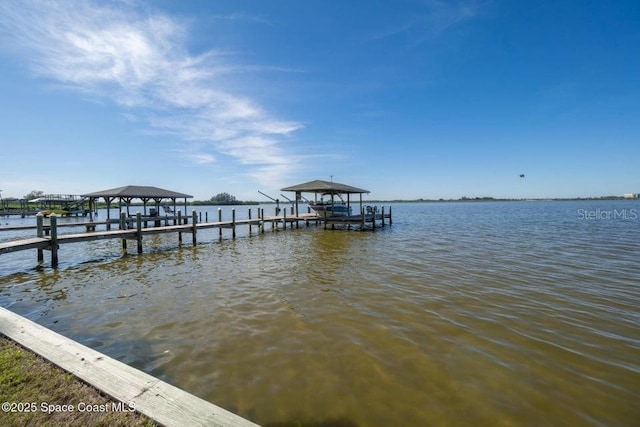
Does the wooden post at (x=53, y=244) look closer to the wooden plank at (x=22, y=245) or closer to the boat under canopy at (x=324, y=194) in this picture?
the wooden plank at (x=22, y=245)

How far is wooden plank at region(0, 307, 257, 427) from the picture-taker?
1.96m

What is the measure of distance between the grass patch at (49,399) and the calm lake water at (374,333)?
49.8 inches

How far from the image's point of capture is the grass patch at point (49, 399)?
206 centimetres

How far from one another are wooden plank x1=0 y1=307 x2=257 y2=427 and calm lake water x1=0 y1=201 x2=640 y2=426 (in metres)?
1.10

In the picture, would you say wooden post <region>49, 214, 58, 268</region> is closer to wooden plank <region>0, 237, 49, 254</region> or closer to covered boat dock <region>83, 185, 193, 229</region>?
wooden plank <region>0, 237, 49, 254</region>

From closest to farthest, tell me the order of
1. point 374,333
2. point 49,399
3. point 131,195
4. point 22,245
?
point 49,399 < point 374,333 < point 22,245 < point 131,195

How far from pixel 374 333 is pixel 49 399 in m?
4.08

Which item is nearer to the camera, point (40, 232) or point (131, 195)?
point (40, 232)

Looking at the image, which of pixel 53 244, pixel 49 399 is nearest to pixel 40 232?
pixel 53 244

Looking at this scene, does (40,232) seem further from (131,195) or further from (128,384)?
(128,384)

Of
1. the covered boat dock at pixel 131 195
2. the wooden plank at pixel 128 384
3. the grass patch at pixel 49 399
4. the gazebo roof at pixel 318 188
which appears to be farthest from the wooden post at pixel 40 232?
the gazebo roof at pixel 318 188

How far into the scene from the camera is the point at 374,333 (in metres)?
4.88

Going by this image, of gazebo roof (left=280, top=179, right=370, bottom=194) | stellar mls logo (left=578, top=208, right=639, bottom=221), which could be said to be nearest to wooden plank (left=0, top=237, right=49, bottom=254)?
gazebo roof (left=280, top=179, right=370, bottom=194)

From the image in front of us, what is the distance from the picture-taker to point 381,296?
22.2 feet
